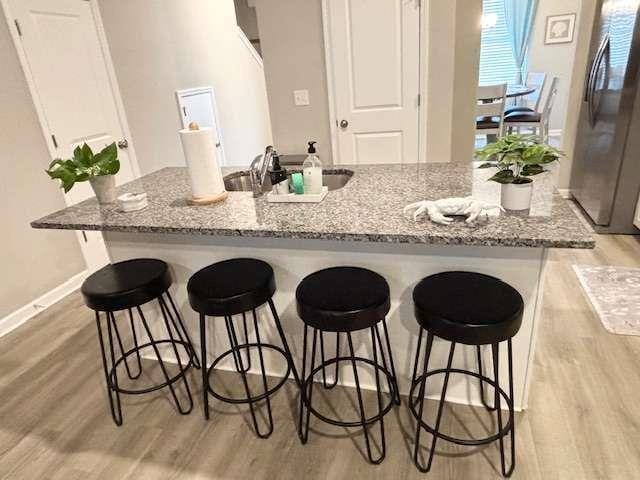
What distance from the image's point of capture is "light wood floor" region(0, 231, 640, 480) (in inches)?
60.3

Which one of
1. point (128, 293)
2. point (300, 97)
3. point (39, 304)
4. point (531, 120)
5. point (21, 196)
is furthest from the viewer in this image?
point (531, 120)

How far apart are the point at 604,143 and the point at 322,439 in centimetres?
310

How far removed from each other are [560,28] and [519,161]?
6.71 meters

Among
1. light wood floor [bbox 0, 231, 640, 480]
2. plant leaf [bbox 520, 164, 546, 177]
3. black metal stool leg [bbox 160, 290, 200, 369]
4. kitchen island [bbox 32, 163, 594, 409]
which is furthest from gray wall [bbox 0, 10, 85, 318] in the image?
plant leaf [bbox 520, 164, 546, 177]

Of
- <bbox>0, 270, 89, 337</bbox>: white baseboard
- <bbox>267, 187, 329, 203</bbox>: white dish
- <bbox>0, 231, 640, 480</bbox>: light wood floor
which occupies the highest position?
<bbox>267, 187, 329, 203</bbox>: white dish

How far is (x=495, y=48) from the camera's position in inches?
279

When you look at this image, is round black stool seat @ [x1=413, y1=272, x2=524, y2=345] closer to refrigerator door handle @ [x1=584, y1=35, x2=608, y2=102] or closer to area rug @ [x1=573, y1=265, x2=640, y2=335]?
area rug @ [x1=573, y1=265, x2=640, y2=335]

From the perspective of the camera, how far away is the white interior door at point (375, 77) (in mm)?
3000

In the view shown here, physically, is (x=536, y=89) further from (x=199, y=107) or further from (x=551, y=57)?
(x=199, y=107)

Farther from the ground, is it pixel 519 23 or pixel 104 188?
pixel 519 23

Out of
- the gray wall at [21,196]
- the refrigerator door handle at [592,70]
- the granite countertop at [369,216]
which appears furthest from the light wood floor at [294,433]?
the refrigerator door handle at [592,70]

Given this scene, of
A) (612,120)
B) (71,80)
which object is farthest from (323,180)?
(612,120)

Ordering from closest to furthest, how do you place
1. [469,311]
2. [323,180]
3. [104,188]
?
[469,311], [104,188], [323,180]

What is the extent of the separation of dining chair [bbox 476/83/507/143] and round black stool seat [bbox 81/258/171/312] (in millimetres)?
4442
